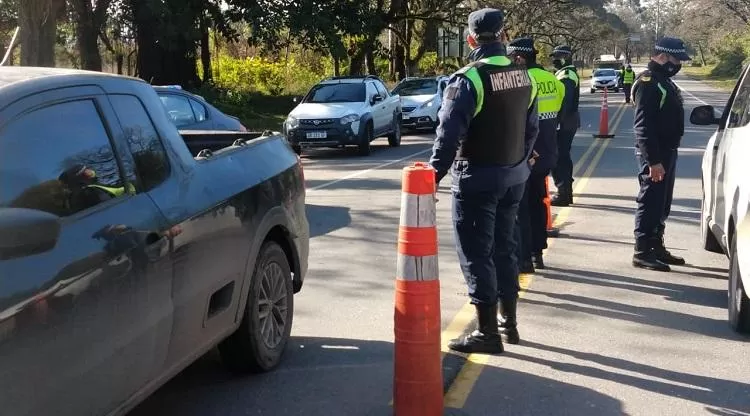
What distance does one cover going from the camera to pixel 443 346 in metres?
5.77

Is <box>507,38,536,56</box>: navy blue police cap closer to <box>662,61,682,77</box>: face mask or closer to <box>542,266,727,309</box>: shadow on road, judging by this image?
<box>662,61,682,77</box>: face mask

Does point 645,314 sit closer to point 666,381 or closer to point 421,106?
point 666,381

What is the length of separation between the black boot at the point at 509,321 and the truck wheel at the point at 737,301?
1.43 metres

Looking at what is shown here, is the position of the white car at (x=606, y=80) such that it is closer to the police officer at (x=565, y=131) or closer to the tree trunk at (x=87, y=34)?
the tree trunk at (x=87, y=34)

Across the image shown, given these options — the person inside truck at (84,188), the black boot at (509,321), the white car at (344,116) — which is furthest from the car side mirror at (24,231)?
the white car at (344,116)

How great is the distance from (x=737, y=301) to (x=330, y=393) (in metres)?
2.81

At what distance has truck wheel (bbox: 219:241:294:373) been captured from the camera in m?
5.04

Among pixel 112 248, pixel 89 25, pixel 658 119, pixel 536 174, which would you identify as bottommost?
pixel 536 174

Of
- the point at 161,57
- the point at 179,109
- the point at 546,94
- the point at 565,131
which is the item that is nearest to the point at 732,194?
the point at 546,94

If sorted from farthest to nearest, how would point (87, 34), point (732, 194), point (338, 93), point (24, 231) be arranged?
point (87, 34) < point (338, 93) < point (732, 194) < point (24, 231)

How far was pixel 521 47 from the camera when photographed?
25.7ft

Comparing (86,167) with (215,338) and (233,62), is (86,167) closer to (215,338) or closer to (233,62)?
(215,338)

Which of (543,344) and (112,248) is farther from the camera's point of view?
(543,344)

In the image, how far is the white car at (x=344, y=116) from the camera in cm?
1945
